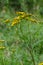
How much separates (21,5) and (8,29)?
1569 mm

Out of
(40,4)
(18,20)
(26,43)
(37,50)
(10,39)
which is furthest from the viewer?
(40,4)

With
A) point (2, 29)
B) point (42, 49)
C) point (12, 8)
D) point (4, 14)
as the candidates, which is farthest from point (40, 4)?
point (42, 49)

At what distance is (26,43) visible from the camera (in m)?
4.07

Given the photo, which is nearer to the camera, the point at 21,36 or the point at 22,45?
the point at 21,36

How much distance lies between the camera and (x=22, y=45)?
472 centimetres

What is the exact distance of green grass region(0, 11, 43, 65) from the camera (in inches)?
159

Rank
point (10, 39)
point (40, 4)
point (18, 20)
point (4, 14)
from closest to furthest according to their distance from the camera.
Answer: point (18, 20) < point (10, 39) < point (4, 14) < point (40, 4)

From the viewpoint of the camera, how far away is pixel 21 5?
8156 mm

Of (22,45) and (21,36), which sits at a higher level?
(21,36)

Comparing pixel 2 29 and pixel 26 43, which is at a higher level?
pixel 26 43

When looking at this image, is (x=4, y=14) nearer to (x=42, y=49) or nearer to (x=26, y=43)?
(x=42, y=49)

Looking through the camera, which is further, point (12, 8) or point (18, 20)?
point (12, 8)

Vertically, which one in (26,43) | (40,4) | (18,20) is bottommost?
(40,4)

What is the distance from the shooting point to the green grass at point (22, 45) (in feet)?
13.3
